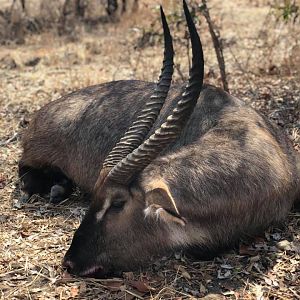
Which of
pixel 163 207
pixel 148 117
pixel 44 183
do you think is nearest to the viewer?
pixel 163 207

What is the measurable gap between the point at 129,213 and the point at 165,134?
0.62m

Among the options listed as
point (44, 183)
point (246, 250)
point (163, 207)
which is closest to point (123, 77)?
point (44, 183)

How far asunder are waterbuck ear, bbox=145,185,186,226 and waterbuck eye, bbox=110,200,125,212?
6.9 inches

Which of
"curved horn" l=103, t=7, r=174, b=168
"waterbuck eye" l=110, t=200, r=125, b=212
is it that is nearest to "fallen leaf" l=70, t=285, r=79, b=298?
"waterbuck eye" l=110, t=200, r=125, b=212

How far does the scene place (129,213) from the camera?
12.4ft

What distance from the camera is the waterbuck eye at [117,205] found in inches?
147

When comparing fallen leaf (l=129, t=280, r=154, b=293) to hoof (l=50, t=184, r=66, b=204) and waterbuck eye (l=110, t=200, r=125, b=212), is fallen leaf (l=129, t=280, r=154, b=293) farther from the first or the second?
hoof (l=50, t=184, r=66, b=204)

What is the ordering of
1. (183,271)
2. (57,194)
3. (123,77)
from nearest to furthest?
(183,271) < (57,194) < (123,77)

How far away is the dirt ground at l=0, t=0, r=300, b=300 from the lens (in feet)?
12.3

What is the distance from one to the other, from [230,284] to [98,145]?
78.7 inches

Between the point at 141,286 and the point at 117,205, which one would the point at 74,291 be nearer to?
the point at 141,286

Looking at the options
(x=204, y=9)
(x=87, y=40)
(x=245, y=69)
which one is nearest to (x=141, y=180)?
(x=204, y=9)

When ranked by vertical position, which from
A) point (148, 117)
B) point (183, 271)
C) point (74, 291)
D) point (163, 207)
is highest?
Answer: point (148, 117)

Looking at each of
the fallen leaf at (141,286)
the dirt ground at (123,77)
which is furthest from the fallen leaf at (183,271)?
the fallen leaf at (141,286)
